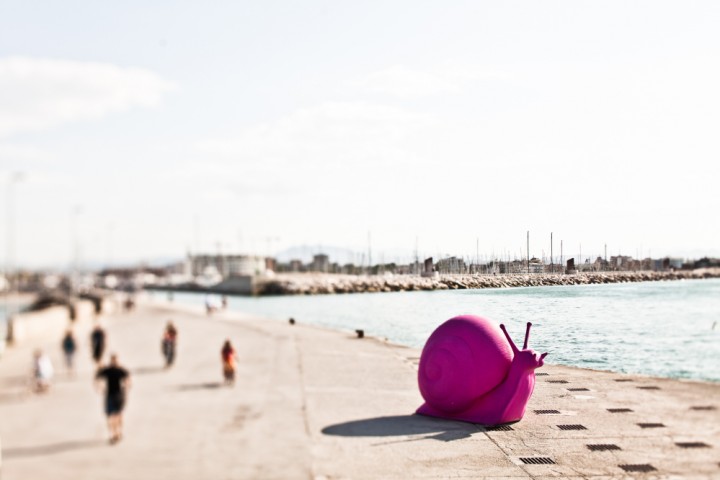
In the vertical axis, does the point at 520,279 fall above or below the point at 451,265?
below

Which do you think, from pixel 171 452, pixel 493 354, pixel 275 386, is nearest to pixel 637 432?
pixel 493 354

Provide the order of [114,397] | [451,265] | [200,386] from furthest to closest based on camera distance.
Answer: [200,386] → [114,397] → [451,265]

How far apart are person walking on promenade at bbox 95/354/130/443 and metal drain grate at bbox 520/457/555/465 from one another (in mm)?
9467

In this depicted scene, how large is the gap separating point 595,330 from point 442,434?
400cm

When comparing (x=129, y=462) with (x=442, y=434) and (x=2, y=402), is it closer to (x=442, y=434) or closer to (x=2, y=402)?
(x=442, y=434)

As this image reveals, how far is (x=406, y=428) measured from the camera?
36.5 ft

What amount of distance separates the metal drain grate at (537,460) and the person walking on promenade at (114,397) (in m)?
9.47

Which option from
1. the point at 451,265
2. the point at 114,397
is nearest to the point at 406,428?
the point at 451,265

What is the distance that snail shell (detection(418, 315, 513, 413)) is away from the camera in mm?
8836

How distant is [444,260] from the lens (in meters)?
8.09

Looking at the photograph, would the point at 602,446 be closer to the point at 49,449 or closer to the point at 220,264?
the point at 49,449

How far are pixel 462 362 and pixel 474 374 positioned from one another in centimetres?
23

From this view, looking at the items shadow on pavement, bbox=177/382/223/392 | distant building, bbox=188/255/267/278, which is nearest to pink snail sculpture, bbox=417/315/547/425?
shadow on pavement, bbox=177/382/223/392

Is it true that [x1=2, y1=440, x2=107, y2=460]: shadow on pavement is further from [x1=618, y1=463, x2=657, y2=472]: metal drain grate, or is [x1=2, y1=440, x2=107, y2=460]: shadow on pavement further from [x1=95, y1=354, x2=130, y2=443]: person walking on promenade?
[x1=618, y1=463, x2=657, y2=472]: metal drain grate
